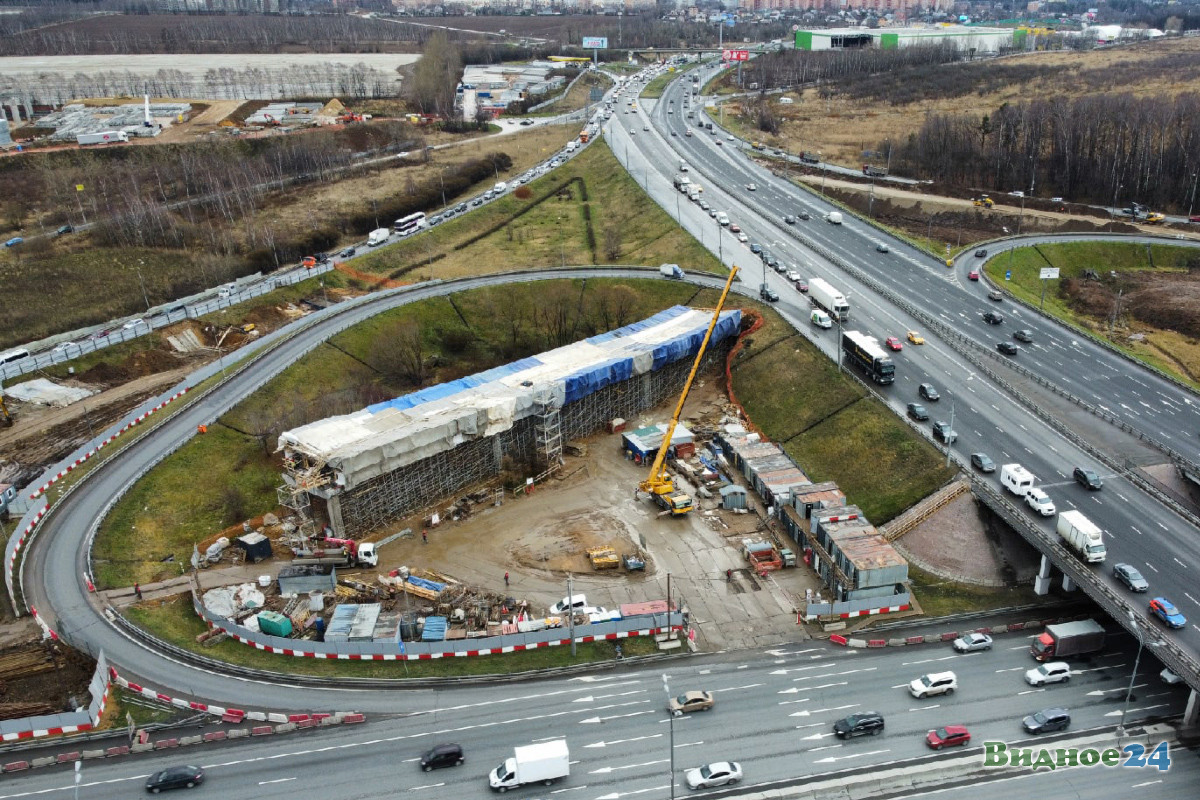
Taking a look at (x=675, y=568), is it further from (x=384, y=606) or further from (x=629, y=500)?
(x=384, y=606)

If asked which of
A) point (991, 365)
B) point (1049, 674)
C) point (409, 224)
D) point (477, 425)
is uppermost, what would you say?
point (409, 224)

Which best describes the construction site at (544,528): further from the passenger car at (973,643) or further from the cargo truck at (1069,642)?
the cargo truck at (1069,642)

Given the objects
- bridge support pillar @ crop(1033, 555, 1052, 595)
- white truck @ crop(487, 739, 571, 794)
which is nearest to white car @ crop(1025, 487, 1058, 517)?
bridge support pillar @ crop(1033, 555, 1052, 595)

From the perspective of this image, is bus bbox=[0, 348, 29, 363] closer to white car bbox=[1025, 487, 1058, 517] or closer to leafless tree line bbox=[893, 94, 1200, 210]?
white car bbox=[1025, 487, 1058, 517]

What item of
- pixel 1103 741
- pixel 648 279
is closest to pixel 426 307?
pixel 648 279

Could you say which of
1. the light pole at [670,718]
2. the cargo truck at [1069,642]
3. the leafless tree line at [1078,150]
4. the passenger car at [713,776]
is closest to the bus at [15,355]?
the light pole at [670,718]

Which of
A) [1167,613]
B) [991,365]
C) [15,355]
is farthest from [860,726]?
[15,355]

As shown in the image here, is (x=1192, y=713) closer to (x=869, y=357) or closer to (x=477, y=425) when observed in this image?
(x=869, y=357)
